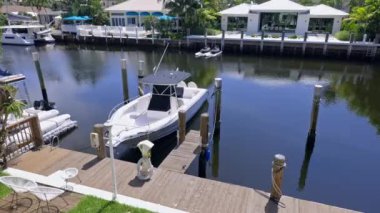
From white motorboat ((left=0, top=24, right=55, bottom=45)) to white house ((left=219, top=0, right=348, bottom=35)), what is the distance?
2474 cm

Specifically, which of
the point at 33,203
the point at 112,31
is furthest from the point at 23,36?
the point at 33,203

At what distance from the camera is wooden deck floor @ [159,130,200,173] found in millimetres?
8148

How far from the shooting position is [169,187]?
6.74 m

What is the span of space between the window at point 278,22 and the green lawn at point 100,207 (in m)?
34.3

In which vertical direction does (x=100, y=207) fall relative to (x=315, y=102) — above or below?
below

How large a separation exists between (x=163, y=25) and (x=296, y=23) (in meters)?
16.3

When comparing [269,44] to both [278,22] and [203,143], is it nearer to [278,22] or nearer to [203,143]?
[278,22]

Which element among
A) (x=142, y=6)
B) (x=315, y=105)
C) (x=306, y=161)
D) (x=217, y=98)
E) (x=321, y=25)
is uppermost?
(x=142, y=6)

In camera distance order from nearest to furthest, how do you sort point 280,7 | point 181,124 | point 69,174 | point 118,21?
1. point 69,174
2. point 181,124
3. point 280,7
4. point 118,21

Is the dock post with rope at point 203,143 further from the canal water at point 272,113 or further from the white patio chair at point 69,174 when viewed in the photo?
the white patio chair at point 69,174

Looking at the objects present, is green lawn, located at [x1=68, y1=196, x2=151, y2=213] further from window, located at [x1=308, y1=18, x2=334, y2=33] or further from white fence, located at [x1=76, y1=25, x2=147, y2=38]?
window, located at [x1=308, y1=18, x2=334, y2=33]

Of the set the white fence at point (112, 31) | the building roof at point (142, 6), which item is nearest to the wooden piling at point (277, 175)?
the white fence at point (112, 31)

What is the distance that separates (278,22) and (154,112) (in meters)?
29.9

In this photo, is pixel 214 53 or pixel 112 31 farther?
pixel 112 31
